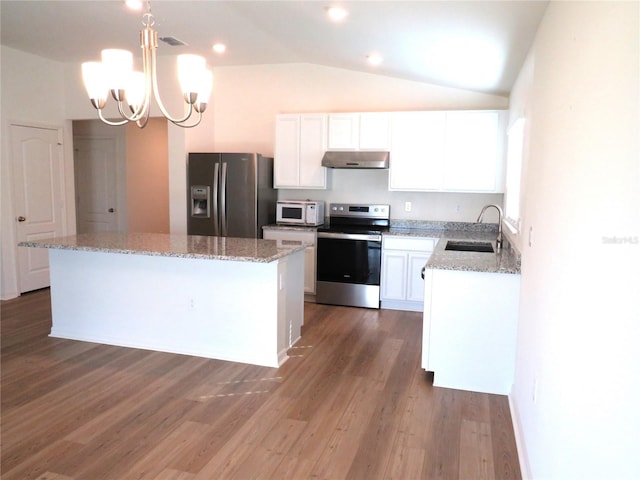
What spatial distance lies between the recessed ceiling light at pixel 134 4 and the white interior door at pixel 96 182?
396cm

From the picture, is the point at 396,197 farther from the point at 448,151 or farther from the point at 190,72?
the point at 190,72

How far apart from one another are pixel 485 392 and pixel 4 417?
9.64 ft

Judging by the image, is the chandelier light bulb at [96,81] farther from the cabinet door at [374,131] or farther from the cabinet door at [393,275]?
the cabinet door at [393,275]

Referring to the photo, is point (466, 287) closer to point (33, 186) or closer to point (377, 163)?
point (377, 163)

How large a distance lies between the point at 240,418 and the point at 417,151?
11.3 ft

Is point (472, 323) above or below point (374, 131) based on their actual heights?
below

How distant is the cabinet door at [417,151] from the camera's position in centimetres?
509

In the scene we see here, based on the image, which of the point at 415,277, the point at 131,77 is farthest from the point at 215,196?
the point at 131,77

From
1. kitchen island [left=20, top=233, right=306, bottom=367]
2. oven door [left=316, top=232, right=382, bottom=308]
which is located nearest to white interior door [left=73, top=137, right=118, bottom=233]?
kitchen island [left=20, top=233, right=306, bottom=367]

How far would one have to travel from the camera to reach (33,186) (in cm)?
577

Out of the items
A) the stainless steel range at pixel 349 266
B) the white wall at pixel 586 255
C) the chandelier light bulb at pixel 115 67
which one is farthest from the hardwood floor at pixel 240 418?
the chandelier light bulb at pixel 115 67

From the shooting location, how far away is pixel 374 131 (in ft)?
17.3

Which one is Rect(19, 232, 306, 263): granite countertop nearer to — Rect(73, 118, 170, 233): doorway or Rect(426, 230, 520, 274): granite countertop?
Rect(426, 230, 520, 274): granite countertop

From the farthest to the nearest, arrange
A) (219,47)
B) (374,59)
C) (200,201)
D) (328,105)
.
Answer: (328,105)
(200,201)
(219,47)
(374,59)
